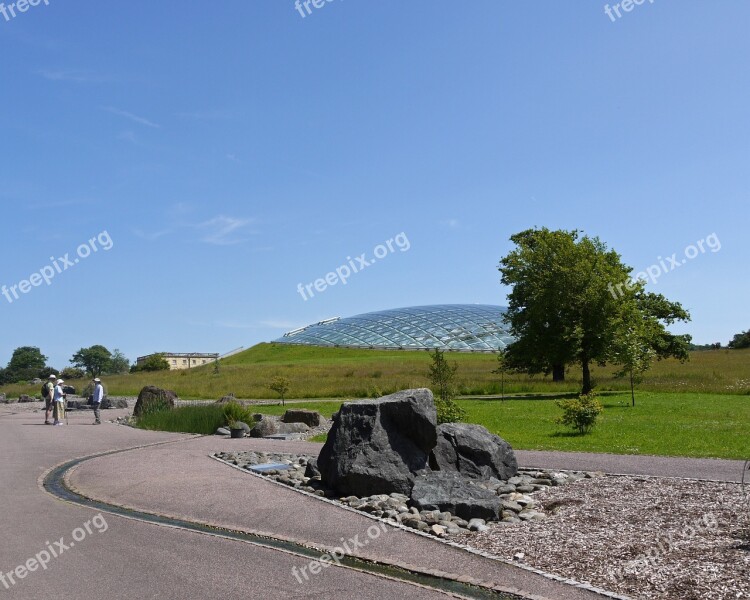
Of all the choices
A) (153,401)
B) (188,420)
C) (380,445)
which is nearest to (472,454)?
(380,445)

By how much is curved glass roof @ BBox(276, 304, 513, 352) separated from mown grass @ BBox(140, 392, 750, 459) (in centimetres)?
6828

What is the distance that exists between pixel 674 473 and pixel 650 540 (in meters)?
4.85

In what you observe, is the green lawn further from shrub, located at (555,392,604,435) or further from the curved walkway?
the curved walkway

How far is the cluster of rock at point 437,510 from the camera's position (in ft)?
30.6

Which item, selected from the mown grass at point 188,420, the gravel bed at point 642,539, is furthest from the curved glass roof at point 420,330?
the gravel bed at point 642,539

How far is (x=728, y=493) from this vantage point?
10352 millimetres

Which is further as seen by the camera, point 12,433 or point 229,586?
point 12,433

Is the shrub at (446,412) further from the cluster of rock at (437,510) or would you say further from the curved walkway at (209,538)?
the cluster of rock at (437,510)

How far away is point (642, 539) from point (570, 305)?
3291 cm

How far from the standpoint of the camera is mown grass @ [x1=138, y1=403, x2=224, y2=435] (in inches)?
915

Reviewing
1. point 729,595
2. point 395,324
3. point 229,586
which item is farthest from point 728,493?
point 395,324

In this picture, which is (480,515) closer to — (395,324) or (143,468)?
(143,468)

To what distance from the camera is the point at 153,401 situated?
28875 mm

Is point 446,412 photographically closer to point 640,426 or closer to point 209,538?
point 209,538
